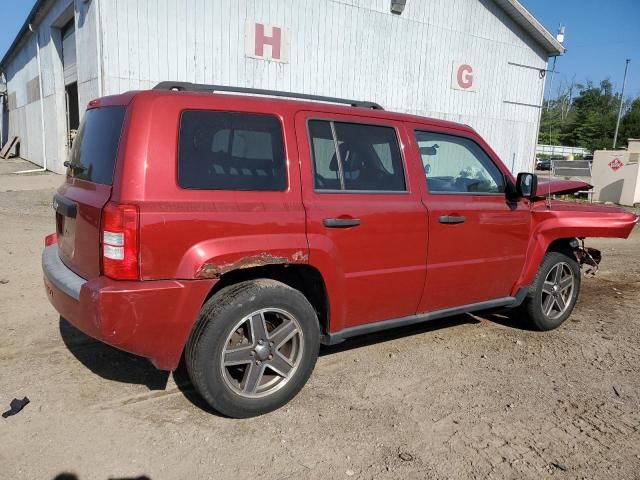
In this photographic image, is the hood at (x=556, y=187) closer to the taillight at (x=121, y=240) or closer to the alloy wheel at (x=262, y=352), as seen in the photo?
the alloy wheel at (x=262, y=352)

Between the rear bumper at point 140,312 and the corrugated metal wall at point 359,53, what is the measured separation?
918 centimetres

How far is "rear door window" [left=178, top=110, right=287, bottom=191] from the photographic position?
2871 millimetres

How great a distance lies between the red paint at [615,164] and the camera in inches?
702

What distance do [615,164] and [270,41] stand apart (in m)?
12.9

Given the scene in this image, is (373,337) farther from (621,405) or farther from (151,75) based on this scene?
(151,75)

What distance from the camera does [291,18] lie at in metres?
12.6

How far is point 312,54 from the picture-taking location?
42.8 feet

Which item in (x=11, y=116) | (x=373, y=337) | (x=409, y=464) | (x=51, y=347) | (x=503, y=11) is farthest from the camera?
(x=11, y=116)

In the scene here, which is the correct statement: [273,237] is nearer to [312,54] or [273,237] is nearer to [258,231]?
[258,231]

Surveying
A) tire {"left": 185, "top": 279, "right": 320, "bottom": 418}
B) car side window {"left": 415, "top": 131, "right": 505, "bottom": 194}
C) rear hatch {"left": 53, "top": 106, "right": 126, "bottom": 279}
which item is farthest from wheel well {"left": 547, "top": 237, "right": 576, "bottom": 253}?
rear hatch {"left": 53, "top": 106, "right": 126, "bottom": 279}

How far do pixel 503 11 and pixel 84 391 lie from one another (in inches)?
659

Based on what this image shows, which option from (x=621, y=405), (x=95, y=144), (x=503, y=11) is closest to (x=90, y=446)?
(x=95, y=144)

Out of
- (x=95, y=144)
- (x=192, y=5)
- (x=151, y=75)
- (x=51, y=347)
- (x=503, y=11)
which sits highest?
(x=503, y=11)

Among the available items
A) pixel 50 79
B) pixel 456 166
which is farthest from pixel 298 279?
pixel 50 79
